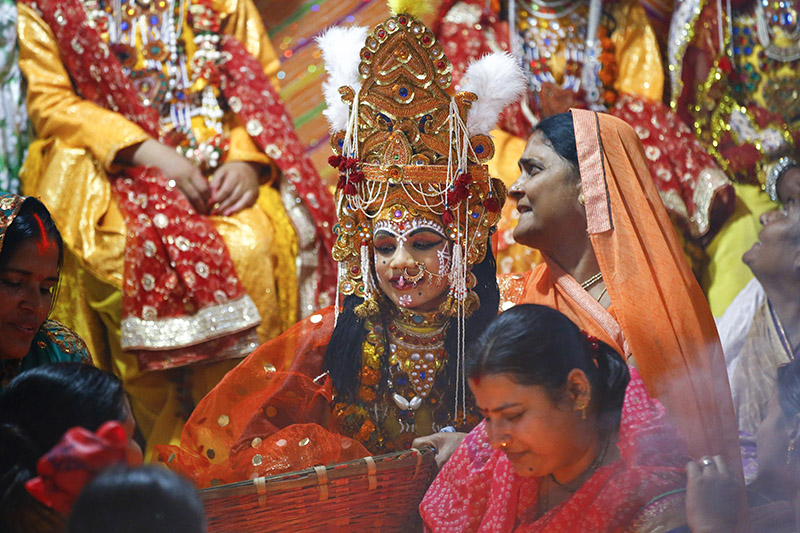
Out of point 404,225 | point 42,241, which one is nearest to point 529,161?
point 404,225

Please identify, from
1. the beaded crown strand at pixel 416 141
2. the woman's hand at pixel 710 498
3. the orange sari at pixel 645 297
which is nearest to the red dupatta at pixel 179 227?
the beaded crown strand at pixel 416 141

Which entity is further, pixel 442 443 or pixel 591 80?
pixel 591 80

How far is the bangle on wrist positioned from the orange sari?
3.18ft

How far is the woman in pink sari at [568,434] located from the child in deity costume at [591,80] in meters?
1.43

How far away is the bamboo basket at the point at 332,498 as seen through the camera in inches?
80.9

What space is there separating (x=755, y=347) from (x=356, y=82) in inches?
53.3

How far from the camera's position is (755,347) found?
110 inches

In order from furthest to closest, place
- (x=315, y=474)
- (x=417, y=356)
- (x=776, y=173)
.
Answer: (x=776, y=173)
(x=417, y=356)
(x=315, y=474)

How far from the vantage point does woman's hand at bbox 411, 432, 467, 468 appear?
2225 mm

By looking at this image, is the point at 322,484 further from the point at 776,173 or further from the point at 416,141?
the point at 776,173

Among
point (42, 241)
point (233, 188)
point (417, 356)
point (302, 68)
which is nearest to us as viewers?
point (42, 241)

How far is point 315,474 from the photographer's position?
2.10 meters

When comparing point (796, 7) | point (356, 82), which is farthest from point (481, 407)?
point (796, 7)

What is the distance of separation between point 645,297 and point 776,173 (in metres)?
1.27
